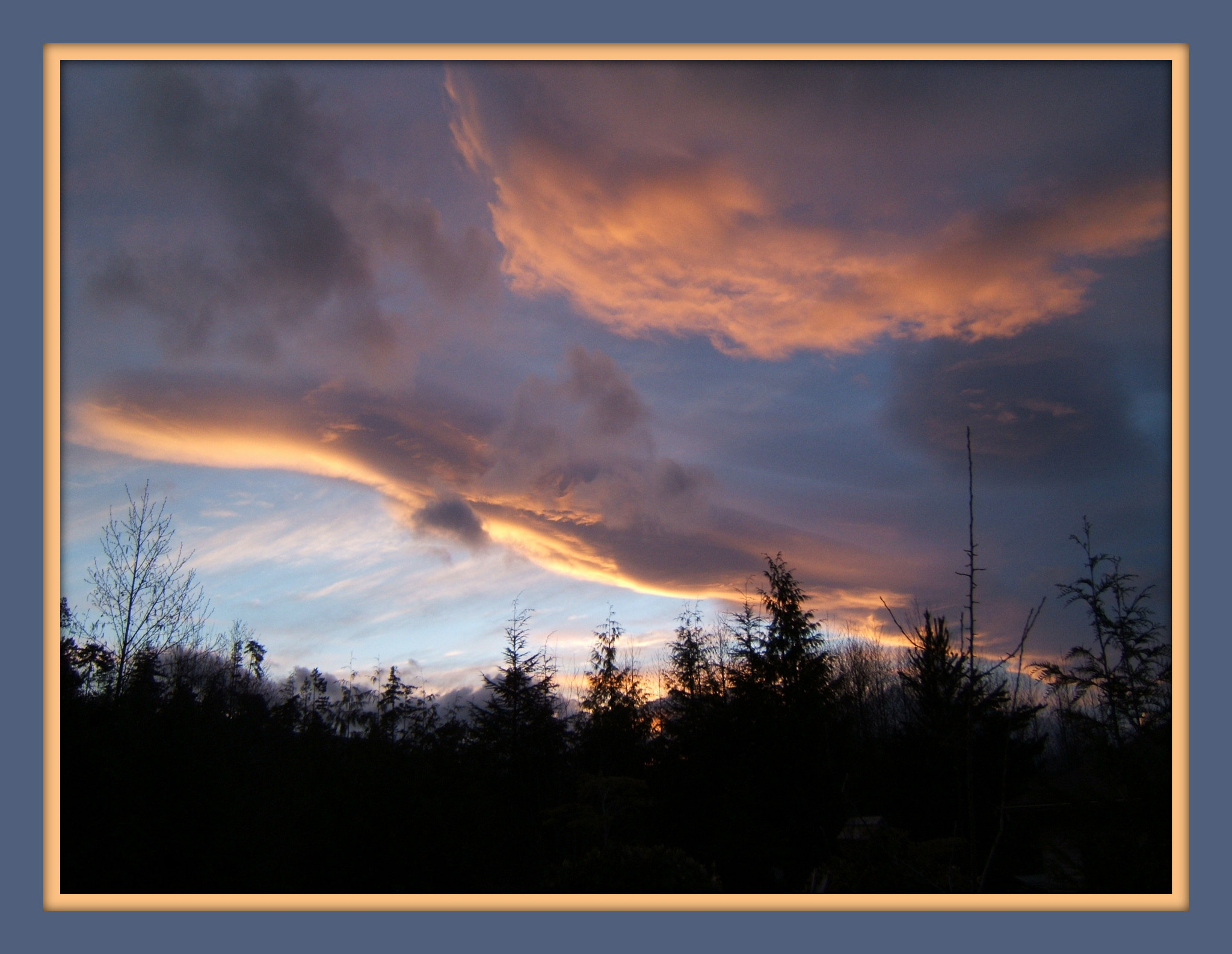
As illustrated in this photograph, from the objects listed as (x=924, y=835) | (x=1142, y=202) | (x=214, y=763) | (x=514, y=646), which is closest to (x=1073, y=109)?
(x=1142, y=202)

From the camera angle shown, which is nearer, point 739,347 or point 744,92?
point 744,92

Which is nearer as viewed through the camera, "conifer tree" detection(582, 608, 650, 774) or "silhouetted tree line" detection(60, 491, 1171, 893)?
"silhouetted tree line" detection(60, 491, 1171, 893)

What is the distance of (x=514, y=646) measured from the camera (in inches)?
867

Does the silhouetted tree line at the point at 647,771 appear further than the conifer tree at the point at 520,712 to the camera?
No

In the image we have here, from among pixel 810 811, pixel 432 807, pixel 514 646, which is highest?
pixel 514 646

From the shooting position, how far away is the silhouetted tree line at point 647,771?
5.58 metres

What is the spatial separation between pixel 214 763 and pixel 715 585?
9107 millimetres

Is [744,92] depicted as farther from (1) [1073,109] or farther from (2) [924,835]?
(2) [924,835]

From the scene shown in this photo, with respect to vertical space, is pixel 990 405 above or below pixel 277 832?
above

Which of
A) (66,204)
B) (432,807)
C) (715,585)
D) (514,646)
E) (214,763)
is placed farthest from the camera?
(514,646)

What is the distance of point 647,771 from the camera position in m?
19.4

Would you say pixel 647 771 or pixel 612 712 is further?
pixel 612 712

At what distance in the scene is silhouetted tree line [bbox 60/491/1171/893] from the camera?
5.58 m

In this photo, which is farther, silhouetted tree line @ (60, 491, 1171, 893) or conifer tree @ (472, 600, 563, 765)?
conifer tree @ (472, 600, 563, 765)
